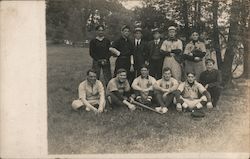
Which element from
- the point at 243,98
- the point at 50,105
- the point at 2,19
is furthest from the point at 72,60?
the point at 243,98

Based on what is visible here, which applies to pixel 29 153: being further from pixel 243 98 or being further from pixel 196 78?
pixel 243 98

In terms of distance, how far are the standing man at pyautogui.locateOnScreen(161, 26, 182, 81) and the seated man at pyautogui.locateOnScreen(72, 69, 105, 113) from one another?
582 mm

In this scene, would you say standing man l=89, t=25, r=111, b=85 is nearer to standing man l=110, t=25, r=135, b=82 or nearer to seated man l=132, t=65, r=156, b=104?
standing man l=110, t=25, r=135, b=82

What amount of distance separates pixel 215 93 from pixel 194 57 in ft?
1.12

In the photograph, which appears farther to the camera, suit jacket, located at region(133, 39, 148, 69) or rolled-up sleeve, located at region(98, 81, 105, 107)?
suit jacket, located at region(133, 39, 148, 69)

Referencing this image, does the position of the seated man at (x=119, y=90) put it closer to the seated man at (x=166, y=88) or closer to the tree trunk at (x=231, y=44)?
the seated man at (x=166, y=88)

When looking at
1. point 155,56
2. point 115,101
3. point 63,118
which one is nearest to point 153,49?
point 155,56

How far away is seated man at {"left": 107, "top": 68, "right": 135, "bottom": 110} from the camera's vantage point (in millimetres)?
3449

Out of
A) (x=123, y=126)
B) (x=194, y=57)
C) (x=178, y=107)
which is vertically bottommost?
(x=123, y=126)

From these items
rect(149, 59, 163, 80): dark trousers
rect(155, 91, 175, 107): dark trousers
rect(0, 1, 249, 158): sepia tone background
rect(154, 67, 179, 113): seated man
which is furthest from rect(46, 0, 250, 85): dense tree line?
rect(155, 91, 175, 107): dark trousers

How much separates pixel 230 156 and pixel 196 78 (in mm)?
689

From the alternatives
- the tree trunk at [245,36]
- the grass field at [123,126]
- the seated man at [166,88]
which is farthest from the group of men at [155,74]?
the tree trunk at [245,36]

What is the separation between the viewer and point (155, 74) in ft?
11.5

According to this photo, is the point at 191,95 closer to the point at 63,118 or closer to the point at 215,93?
the point at 215,93
